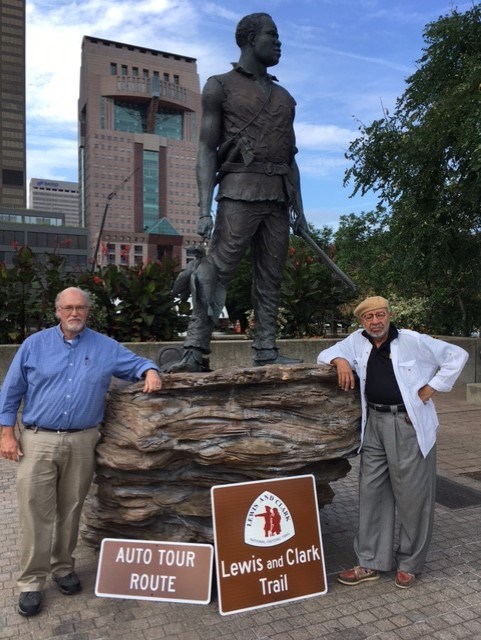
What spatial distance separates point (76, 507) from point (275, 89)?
3.24 meters

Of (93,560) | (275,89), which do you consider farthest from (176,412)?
(275,89)

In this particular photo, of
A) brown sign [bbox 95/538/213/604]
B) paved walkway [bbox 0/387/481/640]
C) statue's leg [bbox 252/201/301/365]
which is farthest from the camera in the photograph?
statue's leg [bbox 252/201/301/365]

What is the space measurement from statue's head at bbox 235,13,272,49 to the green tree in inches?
225

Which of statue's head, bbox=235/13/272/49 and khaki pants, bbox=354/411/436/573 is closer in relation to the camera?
khaki pants, bbox=354/411/436/573

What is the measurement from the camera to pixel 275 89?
4.32 meters

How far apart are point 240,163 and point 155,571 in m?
2.80

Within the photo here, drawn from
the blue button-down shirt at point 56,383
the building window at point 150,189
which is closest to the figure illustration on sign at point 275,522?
the blue button-down shirt at point 56,383

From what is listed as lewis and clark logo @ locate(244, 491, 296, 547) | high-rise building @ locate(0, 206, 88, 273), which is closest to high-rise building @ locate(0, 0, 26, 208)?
high-rise building @ locate(0, 206, 88, 273)

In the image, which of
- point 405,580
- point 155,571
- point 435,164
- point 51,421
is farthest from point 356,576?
point 435,164

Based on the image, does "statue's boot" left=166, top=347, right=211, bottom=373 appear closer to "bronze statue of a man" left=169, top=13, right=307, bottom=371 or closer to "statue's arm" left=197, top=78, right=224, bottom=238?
"bronze statue of a man" left=169, top=13, right=307, bottom=371

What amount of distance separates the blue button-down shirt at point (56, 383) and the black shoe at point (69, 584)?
97 centimetres

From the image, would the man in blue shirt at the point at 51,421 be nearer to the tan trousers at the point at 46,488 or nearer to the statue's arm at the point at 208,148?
the tan trousers at the point at 46,488

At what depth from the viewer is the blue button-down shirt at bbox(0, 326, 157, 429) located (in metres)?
3.21

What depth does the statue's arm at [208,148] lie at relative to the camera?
418 cm
